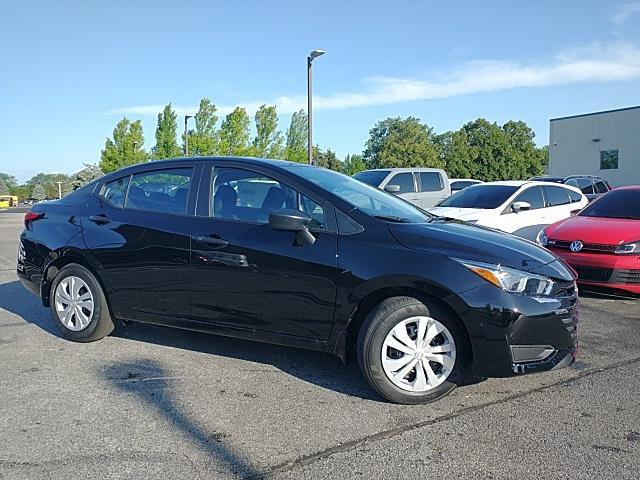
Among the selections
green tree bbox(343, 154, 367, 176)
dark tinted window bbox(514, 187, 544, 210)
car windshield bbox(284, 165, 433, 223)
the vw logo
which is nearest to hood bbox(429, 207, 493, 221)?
dark tinted window bbox(514, 187, 544, 210)

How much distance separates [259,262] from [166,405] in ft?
3.75

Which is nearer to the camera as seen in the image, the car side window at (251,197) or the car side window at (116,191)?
the car side window at (251,197)

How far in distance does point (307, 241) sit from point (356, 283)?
47cm

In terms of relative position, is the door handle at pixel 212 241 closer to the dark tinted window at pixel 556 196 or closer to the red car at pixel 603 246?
the red car at pixel 603 246

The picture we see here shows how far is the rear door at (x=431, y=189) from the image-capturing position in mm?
14336

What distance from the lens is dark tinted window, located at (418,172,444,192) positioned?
14.5 m

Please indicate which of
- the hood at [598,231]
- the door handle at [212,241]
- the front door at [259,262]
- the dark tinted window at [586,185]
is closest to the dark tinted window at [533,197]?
the hood at [598,231]

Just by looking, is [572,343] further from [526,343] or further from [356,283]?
[356,283]

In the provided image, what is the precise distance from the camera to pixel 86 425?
345cm

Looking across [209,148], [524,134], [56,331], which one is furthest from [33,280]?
[524,134]

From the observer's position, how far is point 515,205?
9.59 m

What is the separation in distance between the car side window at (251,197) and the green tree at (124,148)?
39693mm

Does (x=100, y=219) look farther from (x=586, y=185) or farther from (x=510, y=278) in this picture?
(x=586, y=185)

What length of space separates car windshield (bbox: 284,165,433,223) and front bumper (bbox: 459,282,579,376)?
3.05 feet
